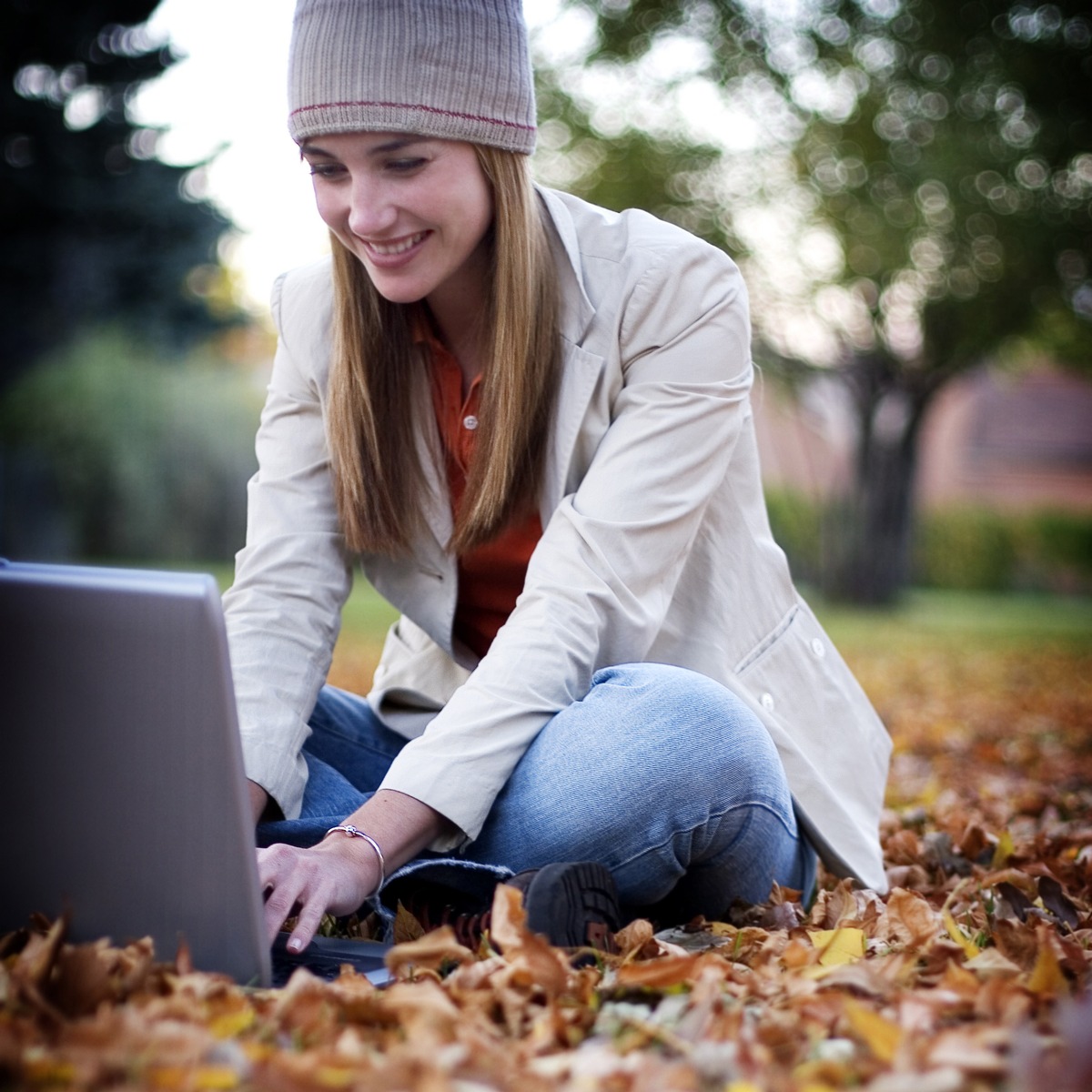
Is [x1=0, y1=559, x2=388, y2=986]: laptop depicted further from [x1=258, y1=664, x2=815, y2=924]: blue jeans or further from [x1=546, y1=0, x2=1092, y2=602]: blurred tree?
[x1=546, y1=0, x2=1092, y2=602]: blurred tree

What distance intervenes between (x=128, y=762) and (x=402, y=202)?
1082 mm

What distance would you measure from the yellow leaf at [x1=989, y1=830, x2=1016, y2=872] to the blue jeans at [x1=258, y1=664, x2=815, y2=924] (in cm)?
87

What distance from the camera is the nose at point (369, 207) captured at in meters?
2.12

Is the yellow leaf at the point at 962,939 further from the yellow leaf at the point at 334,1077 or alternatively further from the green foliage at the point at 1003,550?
the green foliage at the point at 1003,550

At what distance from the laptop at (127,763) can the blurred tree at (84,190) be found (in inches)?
584

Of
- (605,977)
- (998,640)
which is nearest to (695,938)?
(605,977)

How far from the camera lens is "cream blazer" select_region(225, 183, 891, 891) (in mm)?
2145

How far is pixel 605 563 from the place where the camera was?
215 cm

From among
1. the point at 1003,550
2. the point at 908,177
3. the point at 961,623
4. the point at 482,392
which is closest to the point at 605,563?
the point at 482,392

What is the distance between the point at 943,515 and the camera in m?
21.7

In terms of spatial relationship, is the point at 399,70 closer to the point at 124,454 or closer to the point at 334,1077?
the point at 334,1077

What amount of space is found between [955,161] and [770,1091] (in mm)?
10818

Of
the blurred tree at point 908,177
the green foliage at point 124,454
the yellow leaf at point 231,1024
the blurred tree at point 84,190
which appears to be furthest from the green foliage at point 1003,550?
the yellow leaf at point 231,1024

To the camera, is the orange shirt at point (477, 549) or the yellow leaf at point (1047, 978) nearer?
the yellow leaf at point (1047, 978)
